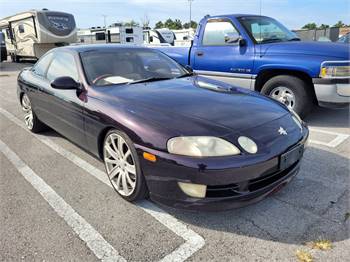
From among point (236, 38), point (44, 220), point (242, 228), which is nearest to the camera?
point (242, 228)

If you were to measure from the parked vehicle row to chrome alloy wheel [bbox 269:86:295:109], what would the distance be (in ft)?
6.35

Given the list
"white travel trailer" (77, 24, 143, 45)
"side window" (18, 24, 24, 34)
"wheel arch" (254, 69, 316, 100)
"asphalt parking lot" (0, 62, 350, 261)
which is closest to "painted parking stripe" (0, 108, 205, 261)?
"asphalt parking lot" (0, 62, 350, 261)

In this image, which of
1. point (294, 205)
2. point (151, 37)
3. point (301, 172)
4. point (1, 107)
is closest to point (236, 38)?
point (301, 172)

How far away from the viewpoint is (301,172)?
3.30 metres

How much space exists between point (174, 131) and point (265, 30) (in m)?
4.08

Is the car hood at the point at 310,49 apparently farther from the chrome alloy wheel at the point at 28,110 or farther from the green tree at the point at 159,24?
the green tree at the point at 159,24

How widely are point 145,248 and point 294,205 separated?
1341mm

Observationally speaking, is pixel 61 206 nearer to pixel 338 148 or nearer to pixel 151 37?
pixel 338 148

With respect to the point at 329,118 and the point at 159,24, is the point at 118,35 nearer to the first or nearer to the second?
the point at 329,118

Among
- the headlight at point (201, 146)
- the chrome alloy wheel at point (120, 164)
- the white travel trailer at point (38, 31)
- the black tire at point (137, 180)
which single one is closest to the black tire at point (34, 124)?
the chrome alloy wheel at point (120, 164)

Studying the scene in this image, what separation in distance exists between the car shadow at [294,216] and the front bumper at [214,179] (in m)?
0.20

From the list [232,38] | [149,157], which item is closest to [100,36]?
[232,38]

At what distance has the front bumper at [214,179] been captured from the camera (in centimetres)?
222

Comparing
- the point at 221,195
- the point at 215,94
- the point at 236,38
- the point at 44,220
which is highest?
the point at 236,38
